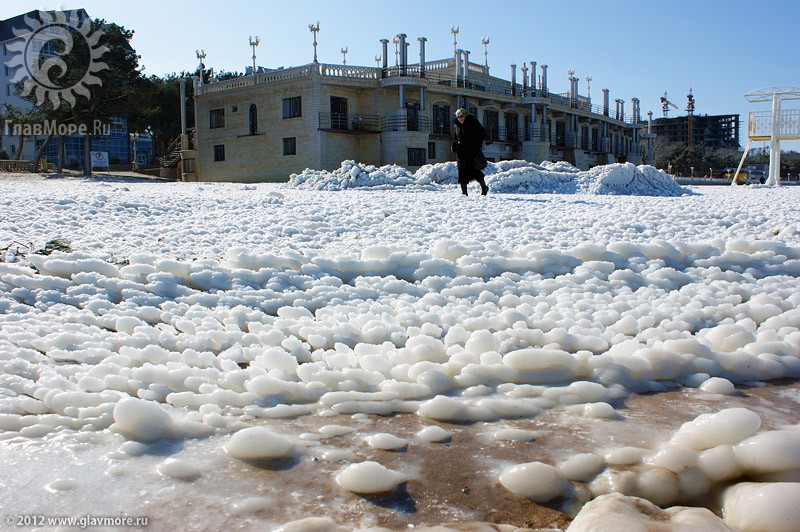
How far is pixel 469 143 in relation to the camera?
1030cm

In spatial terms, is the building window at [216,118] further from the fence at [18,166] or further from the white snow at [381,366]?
the white snow at [381,366]

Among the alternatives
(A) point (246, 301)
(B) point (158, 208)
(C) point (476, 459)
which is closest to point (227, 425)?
(C) point (476, 459)

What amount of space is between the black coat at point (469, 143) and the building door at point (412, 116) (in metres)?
21.7

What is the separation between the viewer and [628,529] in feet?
4.92

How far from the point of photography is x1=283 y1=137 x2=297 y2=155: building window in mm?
30616

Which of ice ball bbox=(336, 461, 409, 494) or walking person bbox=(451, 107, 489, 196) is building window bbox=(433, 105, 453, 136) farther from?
ice ball bbox=(336, 461, 409, 494)

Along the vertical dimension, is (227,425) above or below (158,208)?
below

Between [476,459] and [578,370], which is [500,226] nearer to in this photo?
[578,370]

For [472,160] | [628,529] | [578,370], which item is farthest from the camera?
[472,160]

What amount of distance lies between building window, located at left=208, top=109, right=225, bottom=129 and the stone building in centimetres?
5

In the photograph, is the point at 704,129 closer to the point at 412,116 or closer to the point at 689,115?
the point at 689,115

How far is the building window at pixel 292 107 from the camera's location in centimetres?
3034

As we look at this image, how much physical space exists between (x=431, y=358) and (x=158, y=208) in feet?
16.5
